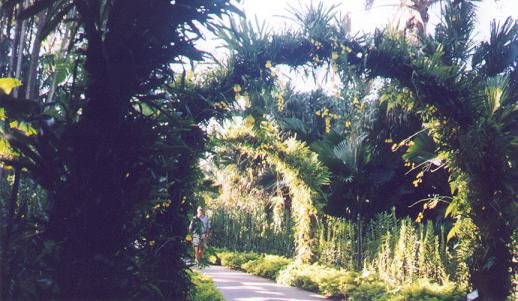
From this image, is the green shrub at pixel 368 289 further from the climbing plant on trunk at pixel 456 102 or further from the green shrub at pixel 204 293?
the green shrub at pixel 204 293

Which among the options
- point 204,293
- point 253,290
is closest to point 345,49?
point 204,293

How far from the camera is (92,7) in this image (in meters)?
2.96

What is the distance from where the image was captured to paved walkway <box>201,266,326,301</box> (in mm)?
8914

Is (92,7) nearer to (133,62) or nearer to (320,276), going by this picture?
(133,62)

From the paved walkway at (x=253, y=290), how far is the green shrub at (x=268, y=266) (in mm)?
176

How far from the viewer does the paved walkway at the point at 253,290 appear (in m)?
8.91

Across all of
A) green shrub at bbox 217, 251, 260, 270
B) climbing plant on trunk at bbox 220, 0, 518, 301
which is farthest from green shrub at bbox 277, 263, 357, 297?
green shrub at bbox 217, 251, 260, 270

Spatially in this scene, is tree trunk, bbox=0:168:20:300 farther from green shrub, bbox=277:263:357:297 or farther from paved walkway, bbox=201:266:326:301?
green shrub, bbox=277:263:357:297

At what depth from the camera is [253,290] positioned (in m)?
9.97

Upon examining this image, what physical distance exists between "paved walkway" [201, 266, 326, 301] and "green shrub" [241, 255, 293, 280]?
6.9 inches

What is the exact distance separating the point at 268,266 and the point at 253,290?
230 centimetres

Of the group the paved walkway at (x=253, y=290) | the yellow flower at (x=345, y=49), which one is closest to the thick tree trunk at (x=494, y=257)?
the yellow flower at (x=345, y=49)

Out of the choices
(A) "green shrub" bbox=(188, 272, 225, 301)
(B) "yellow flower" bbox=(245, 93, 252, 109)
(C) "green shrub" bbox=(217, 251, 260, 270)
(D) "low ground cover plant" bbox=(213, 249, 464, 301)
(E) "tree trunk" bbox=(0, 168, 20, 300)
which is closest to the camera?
(E) "tree trunk" bbox=(0, 168, 20, 300)

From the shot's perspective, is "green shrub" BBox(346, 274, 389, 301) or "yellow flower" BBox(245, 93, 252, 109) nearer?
"yellow flower" BBox(245, 93, 252, 109)
